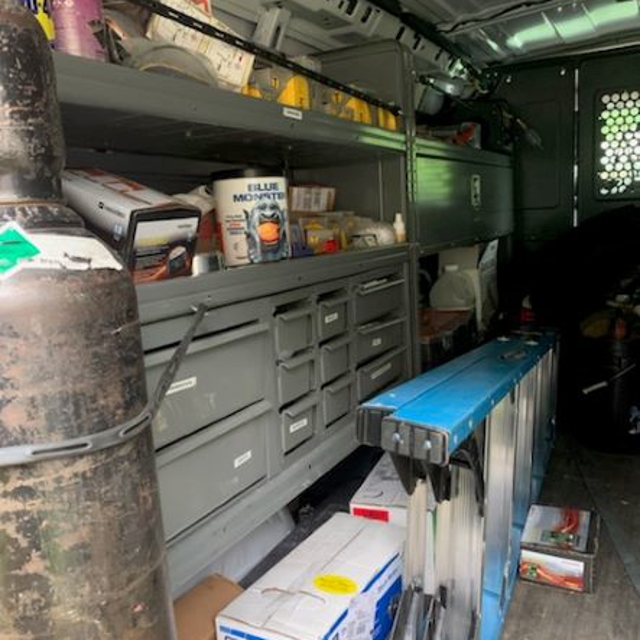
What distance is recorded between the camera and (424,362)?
→ 2553 millimetres

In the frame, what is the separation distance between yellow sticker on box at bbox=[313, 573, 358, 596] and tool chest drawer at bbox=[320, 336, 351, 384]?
52 centimetres

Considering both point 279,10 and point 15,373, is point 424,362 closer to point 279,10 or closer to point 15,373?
point 279,10

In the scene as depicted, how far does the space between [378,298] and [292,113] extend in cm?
74

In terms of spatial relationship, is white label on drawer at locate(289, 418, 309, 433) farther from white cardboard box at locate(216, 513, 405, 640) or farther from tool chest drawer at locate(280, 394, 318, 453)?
white cardboard box at locate(216, 513, 405, 640)

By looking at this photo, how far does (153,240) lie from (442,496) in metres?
0.85

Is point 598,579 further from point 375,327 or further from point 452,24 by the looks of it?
point 452,24

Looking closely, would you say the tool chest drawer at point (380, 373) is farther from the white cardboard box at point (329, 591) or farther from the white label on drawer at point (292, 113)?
the white label on drawer at point (292, 113)

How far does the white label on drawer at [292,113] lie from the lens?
1400 mm

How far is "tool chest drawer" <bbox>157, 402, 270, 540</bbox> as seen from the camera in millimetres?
1177

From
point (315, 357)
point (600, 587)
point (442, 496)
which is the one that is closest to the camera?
point (442, 496)

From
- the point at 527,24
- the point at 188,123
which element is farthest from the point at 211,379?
the point at 527,24

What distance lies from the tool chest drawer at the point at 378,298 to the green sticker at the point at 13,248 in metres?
1.22

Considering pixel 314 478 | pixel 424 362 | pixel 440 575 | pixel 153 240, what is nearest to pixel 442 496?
pixel 440 575

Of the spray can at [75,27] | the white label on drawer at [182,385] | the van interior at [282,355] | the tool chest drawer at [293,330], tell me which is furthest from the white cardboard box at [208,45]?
the white label on drawer at [182,385]
